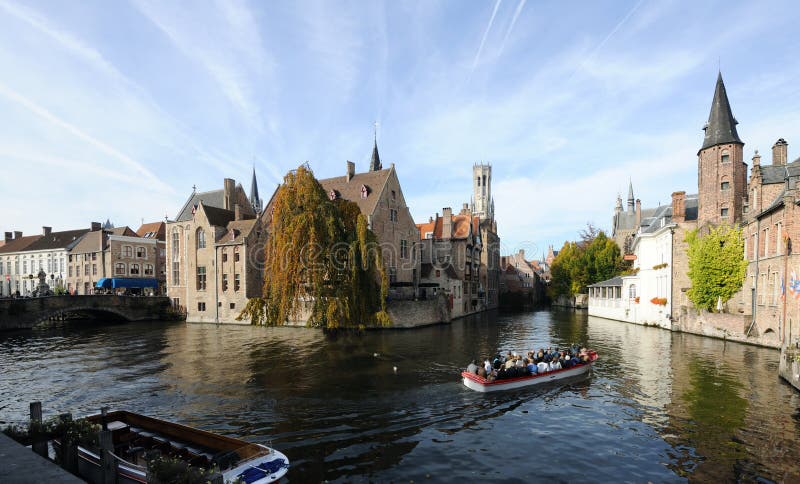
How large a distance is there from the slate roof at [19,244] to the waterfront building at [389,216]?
5983 centimetres

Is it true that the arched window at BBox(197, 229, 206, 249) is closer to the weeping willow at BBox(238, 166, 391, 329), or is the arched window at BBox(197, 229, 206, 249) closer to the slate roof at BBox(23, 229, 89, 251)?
the weeping willow at BBox(238, 166, 391, 329)

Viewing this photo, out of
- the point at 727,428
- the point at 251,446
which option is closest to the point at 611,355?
the point at 727,428

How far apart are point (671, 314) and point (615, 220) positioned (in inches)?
2287

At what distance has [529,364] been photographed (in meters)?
19.7

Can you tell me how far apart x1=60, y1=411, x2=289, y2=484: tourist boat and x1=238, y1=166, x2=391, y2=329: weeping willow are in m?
18.2

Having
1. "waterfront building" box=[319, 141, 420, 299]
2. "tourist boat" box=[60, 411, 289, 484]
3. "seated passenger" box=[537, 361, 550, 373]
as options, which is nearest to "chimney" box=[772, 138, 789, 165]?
"seated passenger" box=[537, 361, 550, 373]

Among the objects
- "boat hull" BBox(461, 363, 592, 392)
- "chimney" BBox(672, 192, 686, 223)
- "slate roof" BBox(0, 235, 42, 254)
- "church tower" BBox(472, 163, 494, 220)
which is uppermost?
"church tower" BBox(472, 163, 494, 220)

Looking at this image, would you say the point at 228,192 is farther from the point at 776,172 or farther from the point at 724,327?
the point at 776,172

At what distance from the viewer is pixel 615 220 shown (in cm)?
9056

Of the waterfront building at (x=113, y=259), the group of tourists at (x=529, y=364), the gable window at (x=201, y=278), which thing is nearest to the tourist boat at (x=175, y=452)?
the group of tourists at (x=529, y=364)

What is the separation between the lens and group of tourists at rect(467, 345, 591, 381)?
1838cm

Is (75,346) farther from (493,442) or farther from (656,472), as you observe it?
(656,472)

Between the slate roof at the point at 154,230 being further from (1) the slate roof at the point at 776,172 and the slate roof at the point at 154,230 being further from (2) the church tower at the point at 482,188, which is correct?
(2) the church tower at the point at 482,188

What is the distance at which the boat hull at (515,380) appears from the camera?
17922mm
